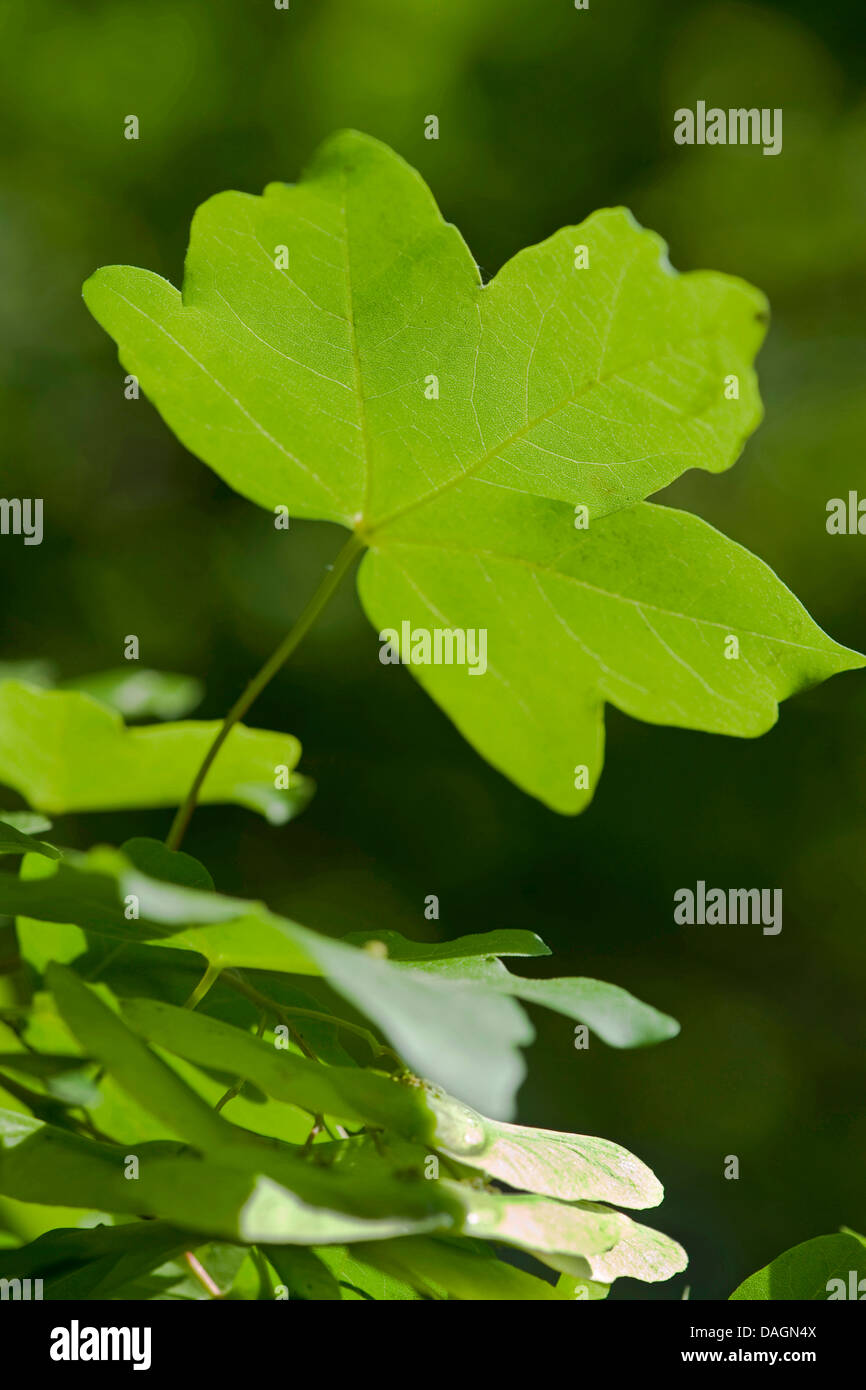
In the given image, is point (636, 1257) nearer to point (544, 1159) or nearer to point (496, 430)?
point (544, 1159)

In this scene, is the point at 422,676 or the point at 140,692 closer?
the point at 422,676

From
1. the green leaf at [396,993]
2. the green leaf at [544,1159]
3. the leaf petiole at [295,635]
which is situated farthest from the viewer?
the leaf petiole at [295,635]

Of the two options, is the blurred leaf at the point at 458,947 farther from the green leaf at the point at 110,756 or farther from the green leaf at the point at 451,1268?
the green leaf at the point at 110,756

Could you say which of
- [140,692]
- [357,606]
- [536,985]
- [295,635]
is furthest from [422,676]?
[357,606]

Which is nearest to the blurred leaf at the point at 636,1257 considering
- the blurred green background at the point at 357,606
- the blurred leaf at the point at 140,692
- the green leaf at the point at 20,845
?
the green leaf at the point at 20,845

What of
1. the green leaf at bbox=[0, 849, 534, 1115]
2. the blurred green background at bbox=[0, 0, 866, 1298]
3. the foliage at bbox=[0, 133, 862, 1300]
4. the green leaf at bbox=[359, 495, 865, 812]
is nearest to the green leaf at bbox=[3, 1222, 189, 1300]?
the foliage at bbox=[0, 133, 862, 1300]

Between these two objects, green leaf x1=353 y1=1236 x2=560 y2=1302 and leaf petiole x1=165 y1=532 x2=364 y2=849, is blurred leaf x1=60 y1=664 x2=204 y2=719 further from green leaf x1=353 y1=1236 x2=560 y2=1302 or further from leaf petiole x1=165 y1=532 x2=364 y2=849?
green leaf x1=353 y1=1236 x2=560 y2=1302

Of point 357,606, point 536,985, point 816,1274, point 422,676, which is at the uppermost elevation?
point 357,606

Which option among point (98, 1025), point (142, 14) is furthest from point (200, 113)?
point (98, 1025)
